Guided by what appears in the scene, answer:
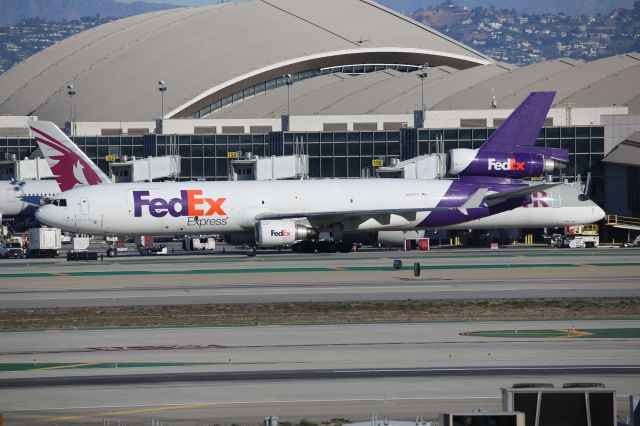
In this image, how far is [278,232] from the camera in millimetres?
70625

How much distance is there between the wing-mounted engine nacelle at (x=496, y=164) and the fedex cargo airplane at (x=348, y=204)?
0.06 meters

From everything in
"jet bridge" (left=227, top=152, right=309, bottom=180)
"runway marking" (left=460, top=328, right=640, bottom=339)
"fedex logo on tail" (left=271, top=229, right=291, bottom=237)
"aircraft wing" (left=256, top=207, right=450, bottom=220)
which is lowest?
"runway marking" (left=460, top=328, right=640, bottom=339)

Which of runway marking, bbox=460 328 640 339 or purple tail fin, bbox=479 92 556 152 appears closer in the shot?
runway marking, bbox=460 328 640 339

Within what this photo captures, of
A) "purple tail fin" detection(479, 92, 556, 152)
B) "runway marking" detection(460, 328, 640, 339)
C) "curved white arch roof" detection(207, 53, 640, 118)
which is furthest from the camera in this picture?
"curved white arch roof" detection(207, 53, 640, 118)

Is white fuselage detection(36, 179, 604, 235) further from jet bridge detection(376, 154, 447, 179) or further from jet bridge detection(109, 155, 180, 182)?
jet bridge detection(109, 155, 180, 182)

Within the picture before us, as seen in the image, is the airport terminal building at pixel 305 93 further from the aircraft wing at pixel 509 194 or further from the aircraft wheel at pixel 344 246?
the aircraft wheel at pixel 344 246

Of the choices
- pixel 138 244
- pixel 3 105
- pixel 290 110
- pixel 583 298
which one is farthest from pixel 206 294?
pixel 3 105

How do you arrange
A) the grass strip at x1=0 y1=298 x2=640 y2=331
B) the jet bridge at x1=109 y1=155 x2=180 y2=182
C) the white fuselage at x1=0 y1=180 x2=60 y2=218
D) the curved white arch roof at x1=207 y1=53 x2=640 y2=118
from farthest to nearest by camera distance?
the curved white arch roof at x1=207 y1=53 x2=640 y2=118 < the jet bridge at x1=109 y1=155 x2=180 y2=182 < the white fuselage at x1=0 y1=180 x2=60 y2=218 < the grass strip at x1=0 y1=298 x2=640 y2=331

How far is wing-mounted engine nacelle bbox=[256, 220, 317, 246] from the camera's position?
70.6m

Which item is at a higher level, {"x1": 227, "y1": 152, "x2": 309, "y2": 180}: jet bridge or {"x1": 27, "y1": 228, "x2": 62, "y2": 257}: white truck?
{"x1": 227, "y1": 152, "x2": 309, "y2": 180}: jet bridge

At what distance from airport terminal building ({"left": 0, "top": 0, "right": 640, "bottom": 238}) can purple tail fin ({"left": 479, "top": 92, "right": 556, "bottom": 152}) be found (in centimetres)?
1608

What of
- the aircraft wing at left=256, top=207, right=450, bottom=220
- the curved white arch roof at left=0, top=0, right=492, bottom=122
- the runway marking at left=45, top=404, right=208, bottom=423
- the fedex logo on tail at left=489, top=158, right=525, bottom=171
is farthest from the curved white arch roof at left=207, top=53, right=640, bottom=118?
the runway marking at left=45, top=404, right=208, bottom=423

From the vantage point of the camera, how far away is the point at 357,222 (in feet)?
240

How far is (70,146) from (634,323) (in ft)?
166
